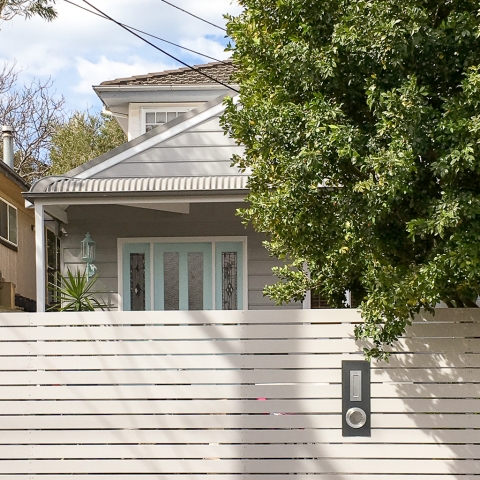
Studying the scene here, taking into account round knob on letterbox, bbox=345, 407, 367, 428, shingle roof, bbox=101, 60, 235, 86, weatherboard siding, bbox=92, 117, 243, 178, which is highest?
shingle roof, bbox=101, 60, 235, 86

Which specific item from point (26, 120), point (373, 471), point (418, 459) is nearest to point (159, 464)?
point (373, 471)

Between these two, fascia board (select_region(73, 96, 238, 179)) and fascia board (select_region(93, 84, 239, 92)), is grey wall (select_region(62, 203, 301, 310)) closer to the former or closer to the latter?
fascia board (select_region(73, 96, 238, 179))

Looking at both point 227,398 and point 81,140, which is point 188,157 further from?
point 81,140

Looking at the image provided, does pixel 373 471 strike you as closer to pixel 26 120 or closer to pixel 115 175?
pixel 115 175

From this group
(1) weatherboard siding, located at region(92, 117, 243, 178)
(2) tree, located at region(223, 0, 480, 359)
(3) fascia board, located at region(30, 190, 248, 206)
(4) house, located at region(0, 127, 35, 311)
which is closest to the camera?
(2) tree, located at region(223, 0, 480, 359)

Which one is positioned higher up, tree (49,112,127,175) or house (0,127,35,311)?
tree (49,112,127,175)

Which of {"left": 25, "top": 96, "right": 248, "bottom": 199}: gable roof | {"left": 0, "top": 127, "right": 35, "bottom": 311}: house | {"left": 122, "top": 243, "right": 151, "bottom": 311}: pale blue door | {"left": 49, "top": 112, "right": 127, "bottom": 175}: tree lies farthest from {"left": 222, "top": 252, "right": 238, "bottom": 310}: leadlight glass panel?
{"left": 49, "top": 112, "right": 127, "bottom": 175}: tree

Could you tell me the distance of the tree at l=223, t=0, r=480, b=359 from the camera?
4.27 m

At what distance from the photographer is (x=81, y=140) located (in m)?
27.0

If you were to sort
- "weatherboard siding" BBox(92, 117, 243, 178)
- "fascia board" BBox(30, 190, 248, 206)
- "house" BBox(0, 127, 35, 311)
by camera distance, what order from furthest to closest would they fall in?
"house" BBox(0, 127, 35, 311), "weatherboard siding" BBox(92, 117, 243, 178), "fascia board" BBox(30, 190, 248, 206)

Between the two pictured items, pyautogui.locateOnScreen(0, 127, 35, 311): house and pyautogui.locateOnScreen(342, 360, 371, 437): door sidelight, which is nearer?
pyautogui.locateOnScreen(342, 360, 371, 437): door sidelight

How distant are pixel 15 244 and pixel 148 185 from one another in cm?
740

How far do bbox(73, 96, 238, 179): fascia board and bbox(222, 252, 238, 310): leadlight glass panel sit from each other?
194cm

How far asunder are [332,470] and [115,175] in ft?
18.6
